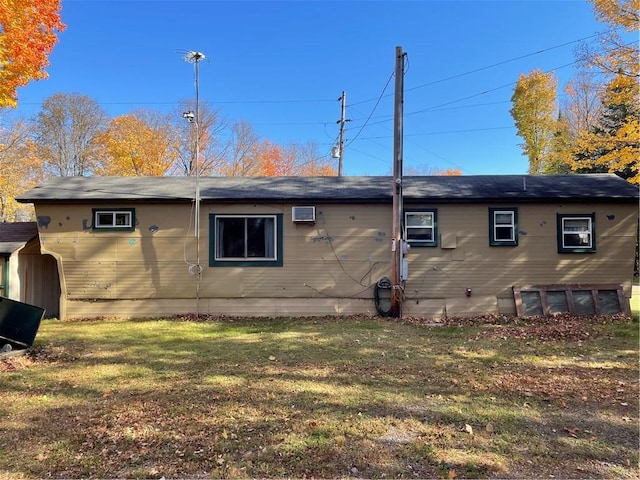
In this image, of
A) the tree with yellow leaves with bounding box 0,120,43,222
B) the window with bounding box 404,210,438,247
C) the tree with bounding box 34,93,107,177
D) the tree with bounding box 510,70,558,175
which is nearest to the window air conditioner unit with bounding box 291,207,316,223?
the window with bounding box 404,210,438,247

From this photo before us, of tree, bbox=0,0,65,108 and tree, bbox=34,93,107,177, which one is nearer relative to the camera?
tree, bbox=0,0,65,108

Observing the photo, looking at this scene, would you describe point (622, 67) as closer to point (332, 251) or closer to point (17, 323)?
point (332, 251)

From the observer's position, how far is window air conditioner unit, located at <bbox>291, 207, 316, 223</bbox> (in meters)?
9.40

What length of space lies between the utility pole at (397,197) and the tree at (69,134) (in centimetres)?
2547

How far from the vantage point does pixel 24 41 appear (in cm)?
973

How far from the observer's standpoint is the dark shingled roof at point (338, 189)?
934 centimetres

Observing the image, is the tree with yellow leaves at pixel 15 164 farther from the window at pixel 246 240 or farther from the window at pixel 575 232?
the window at pixel 575 232

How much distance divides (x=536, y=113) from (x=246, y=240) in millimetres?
19010

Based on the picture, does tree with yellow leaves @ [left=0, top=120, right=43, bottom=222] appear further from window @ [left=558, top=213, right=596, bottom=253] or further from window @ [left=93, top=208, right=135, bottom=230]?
window @ [left=558, top=213, right=596, bottom=253]

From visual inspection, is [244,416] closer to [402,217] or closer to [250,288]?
[250,288]

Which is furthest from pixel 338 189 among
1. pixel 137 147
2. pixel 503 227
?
pixel 137 147

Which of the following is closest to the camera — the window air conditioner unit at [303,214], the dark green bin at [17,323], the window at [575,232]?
the dark green bin at [17,323]

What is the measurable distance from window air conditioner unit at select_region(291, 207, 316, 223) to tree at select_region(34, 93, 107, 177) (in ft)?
79.1

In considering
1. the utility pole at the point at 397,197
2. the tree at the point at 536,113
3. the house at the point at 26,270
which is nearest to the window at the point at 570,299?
the utility pole at the point at 397,197
